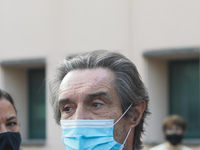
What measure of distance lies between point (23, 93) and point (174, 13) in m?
4.25

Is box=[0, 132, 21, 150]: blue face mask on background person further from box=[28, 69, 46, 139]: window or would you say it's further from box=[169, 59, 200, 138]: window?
box=[28, 69, 46, 139]: window

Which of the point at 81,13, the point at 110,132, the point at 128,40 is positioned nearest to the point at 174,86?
the point at 128,40

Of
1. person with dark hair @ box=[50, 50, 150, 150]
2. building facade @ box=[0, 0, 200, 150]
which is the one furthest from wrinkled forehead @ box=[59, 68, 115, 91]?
building facade @ box=[0, 0, 200, 150]

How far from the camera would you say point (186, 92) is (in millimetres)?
12930

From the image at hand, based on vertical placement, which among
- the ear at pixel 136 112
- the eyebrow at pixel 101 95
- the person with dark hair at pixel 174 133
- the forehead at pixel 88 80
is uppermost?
the forehead at pixel 88 80

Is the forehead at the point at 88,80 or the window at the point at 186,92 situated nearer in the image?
the forehead at the point at 88,80

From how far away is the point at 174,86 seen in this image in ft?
42.8

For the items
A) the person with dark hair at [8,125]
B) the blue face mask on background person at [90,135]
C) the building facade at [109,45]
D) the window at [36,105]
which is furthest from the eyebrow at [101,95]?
the window at [36,105]

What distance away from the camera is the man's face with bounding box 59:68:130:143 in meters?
4.00

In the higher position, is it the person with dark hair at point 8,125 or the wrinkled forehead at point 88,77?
the wrinkled forehead at point 88,77

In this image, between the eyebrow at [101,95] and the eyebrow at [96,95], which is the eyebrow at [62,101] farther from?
the eyebrow at [101,95]

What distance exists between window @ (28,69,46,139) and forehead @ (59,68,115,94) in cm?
1066

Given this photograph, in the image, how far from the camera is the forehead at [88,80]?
4.04 m

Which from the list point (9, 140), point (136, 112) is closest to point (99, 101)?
point (136, 112)
